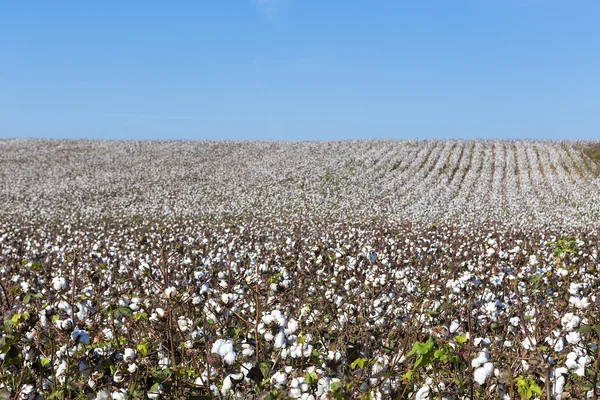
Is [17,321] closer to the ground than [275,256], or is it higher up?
higher up

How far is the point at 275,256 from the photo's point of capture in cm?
980

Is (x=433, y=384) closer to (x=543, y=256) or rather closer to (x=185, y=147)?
(x=543, y=256)

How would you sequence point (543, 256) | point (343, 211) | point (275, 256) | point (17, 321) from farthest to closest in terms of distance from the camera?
1. point (343, 211)
2. point (543, 256)
3. point (275, 256)
4. point (17, 321)

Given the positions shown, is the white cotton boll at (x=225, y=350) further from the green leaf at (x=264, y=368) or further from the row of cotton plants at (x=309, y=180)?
the row of cotton plants at (x=309, y=180)

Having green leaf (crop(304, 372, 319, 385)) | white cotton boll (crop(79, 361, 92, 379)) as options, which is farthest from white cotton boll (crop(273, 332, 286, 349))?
white cotton boll (crop(79, 361, 92, 379))

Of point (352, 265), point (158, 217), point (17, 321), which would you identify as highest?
point (17, 321)

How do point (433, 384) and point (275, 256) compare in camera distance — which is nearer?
point (433, 384)

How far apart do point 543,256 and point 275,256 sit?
535 centimetres

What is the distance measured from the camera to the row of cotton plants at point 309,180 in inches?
1287

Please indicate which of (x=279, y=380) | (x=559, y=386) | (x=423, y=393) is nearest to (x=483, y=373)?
(x=423, y=393)

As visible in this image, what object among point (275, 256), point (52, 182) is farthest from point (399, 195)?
point (275, 256)

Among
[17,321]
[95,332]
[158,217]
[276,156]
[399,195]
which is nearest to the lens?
[17,321]

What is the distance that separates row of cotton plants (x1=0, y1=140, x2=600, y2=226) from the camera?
32.7 m

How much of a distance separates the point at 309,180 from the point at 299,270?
34380 millimetres
